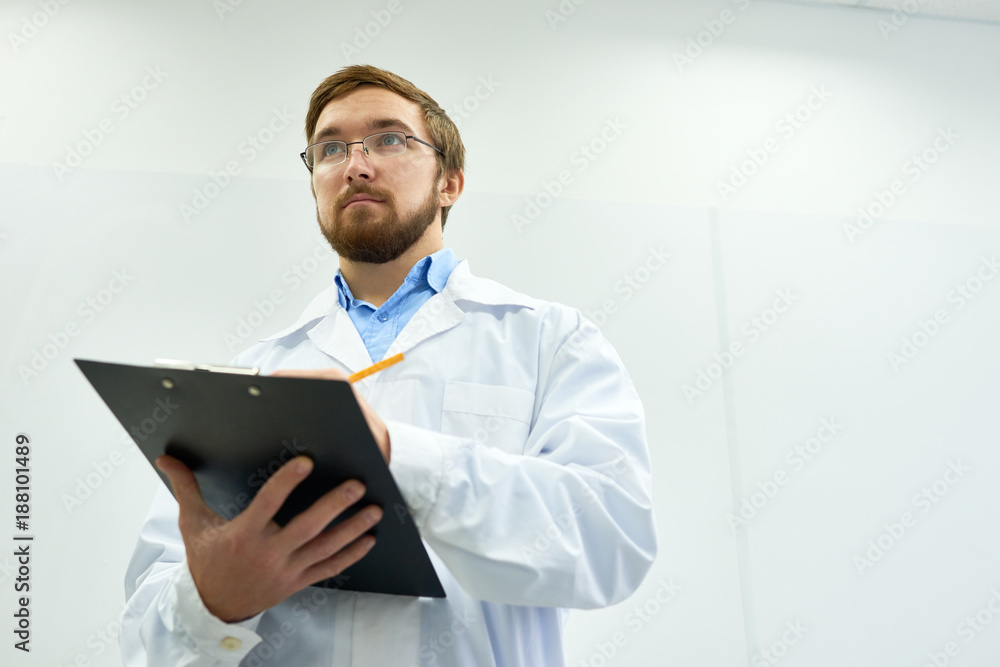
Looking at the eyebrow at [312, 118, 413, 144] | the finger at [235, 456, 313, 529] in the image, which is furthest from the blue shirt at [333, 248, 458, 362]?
the finger at [235, 456, 313, 529]

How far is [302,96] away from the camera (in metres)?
2.07

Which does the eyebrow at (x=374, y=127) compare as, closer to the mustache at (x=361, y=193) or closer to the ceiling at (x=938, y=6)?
the mustache at (x=361, y=193)

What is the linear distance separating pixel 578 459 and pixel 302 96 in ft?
5.07

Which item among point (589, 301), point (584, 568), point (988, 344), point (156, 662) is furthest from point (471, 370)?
point (988, 344)

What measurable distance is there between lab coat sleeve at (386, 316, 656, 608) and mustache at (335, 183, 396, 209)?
0.57m

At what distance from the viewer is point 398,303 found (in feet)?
4.36

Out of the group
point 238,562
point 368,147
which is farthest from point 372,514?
point 368,147

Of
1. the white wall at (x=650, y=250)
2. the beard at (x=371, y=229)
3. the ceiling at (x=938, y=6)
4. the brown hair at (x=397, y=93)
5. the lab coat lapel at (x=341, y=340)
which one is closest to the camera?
the lab coat lapel at (x=341, y=340)

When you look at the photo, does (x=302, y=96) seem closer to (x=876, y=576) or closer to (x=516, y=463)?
(x=516, y=463)

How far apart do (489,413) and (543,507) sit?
27 centimetres

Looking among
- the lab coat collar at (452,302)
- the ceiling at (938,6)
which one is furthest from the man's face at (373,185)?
the ceiling at (938,6)

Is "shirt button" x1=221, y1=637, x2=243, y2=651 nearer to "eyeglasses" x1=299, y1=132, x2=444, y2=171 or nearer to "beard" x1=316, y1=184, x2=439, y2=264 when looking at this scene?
"beard" x1=316, y1=184, x2=439, y2=264

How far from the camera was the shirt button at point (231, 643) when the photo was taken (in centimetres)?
89

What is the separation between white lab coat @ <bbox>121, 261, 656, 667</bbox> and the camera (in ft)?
2.74
